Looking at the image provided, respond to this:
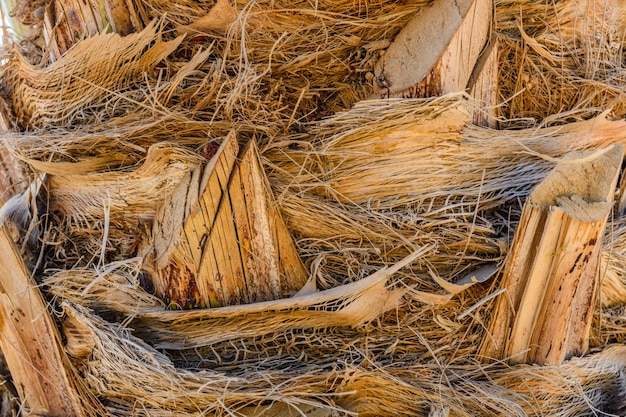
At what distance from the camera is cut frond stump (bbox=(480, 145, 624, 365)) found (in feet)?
4.88

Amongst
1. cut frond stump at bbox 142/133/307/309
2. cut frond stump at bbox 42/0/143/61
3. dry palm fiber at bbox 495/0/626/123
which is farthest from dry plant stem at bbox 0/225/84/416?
dry palm fiber at bbox 495/0/626/123

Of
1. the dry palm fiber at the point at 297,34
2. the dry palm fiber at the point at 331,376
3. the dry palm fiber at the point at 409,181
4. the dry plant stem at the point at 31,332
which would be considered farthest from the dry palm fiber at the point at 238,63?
the dry palm fiber at the point at 331,376

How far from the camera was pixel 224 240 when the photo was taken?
5.04ft

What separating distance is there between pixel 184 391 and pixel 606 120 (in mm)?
1403

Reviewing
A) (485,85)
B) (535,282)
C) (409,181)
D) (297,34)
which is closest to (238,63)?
(297,34)

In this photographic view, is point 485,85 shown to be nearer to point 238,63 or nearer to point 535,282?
point 535,282

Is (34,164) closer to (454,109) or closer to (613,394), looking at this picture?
(454,109)

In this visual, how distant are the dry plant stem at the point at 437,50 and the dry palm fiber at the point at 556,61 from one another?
0.15 m

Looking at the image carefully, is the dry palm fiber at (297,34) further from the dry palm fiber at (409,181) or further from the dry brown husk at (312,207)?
the dry palm fiber at (409,181)

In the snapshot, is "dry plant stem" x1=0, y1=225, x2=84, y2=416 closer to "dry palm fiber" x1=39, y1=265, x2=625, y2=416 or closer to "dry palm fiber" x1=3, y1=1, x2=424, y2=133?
"dry palm fiber" x1=39, y1=265, x2=625, y2=416

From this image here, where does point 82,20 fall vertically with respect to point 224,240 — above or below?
above

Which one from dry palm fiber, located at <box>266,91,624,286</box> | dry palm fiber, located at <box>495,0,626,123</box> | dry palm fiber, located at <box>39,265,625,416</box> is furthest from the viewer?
dry palm fiber, located at <box>495,0,626,123</box>

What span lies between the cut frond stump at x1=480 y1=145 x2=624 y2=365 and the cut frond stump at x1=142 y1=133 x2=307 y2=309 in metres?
0.60

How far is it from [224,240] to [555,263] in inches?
35.2
